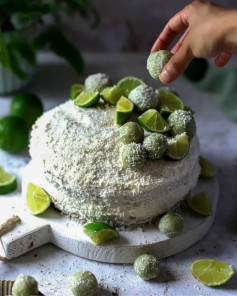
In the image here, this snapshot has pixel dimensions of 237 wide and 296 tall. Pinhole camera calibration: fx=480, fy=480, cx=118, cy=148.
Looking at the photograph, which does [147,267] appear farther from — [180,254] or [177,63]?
[177,63]

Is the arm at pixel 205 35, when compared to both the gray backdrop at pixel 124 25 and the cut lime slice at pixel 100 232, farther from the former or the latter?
the gray backdrop at pixel 124 25

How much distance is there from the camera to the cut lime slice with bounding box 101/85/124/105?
214cm

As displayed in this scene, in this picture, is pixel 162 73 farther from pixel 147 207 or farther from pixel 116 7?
pixel 116 7

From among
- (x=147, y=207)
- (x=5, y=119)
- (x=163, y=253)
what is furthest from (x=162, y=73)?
(x=5, y=119)

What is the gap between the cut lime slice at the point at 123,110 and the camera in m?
2.00

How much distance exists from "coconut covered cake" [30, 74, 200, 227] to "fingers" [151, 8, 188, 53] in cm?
21

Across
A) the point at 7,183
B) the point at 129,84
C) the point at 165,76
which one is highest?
the point at 165,76

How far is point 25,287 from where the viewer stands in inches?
65.3

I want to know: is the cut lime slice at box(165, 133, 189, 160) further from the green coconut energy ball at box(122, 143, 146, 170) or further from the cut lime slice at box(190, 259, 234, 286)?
the cut lime slice at box(190, 259, 234, 286)

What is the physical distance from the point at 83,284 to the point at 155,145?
1.91ft

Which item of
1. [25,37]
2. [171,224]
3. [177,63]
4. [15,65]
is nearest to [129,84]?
[177,63]

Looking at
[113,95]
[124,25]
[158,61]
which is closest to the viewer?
[158,61]

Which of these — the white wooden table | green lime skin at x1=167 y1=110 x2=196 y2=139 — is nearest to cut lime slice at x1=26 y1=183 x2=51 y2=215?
the white wooden table

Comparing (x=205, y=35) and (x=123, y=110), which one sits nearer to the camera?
(x=205, y=35)
